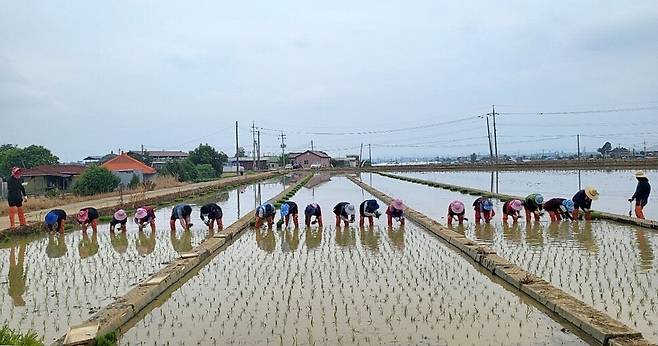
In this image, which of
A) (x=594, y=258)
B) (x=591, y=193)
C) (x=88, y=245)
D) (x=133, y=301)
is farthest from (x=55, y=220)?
(x=591, y=193)

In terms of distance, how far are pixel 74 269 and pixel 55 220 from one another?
448 centimetres

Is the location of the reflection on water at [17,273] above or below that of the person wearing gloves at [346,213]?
below

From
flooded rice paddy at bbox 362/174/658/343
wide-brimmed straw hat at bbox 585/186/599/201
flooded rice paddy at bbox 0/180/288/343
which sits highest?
wide-brimmed straw hat at bbox 585/186/599/201

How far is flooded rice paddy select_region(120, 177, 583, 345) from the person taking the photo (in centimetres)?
480

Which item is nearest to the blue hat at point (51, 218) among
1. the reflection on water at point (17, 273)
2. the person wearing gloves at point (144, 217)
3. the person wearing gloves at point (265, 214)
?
the reflection on water at point (17, 273)

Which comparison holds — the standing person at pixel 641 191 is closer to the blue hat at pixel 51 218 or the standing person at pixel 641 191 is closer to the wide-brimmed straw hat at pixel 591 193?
the wide-brimmed straw hat at pixel 591 193

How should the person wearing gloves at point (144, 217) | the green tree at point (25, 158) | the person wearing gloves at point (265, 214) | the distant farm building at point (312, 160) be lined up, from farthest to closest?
the distant farm building at point (312, 160), the green tree at point (25, 158), the person wearing gloves at point (144, 217), the person wearing gloves at point (265, 214)

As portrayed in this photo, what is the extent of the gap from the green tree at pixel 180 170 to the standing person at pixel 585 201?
29432mm

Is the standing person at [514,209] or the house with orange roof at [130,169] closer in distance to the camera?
the standing person at [514,209]

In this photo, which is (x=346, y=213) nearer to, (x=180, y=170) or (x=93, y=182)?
(x=93, y=182)

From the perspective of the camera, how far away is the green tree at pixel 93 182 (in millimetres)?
23125

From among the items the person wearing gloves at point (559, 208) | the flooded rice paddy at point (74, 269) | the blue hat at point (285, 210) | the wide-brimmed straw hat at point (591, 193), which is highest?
the wide-brimmed straw hat at point (591, 193)

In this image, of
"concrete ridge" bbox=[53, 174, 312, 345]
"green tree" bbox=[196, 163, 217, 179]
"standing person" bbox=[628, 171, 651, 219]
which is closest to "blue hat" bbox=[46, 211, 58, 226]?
"concrete ridge" bbox=[53, 174, 312, 345]

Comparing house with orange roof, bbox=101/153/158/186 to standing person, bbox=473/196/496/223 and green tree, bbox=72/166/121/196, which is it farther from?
standing person, bbox=473/196/496/223
